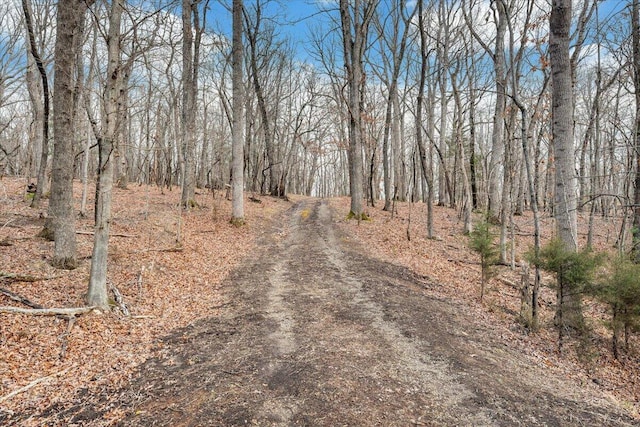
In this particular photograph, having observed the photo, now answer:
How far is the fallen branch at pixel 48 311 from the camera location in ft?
18.3

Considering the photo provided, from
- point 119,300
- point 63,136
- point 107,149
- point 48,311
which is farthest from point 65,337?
point 63,136

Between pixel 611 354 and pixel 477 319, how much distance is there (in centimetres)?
205

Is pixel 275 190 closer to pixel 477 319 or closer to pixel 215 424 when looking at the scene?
pixel 477 319

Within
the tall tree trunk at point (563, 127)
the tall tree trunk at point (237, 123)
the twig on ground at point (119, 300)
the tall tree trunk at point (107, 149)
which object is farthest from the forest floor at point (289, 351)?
the tall tree trunk at point (237, 123)

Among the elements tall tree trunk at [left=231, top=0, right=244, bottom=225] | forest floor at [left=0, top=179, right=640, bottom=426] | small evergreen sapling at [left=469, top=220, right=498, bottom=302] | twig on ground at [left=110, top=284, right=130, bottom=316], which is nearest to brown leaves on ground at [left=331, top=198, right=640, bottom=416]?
forest floor at [left=0, top=179, right=640, bottom=426]

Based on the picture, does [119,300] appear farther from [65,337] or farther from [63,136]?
[63,136]

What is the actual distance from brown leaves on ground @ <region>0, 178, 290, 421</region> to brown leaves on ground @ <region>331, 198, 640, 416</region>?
5.08 metres

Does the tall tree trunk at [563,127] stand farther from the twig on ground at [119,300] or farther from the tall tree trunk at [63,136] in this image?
the tall tree trunk at [63,136]

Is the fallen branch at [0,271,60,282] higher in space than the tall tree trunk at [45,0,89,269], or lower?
lower

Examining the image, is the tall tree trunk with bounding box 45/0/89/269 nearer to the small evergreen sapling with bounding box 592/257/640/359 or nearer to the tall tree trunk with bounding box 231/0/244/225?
the tall tree trunk with bounding box 231/0/244/225

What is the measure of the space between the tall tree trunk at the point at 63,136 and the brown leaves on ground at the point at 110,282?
0.51 m

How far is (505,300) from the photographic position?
28.2 feet

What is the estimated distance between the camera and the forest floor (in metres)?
3.88

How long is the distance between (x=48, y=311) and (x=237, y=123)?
1006cm
